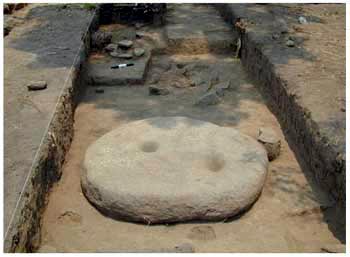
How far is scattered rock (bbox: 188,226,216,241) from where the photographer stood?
13.2 ft

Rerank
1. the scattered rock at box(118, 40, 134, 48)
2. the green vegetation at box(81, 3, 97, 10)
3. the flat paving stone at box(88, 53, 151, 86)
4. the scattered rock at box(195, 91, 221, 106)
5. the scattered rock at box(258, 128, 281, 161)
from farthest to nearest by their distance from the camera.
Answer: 1. the green vegetation at box(81, 3, 97, 10)
2. the scattered rock at box(118, 40, 134, 48)
3. the flat paving stone at box(88, 53, 151, 86)
4. the scattered rock at box(195, 91, 221, 106)
5. the scattered rock at box(258, 128, 281, 161)

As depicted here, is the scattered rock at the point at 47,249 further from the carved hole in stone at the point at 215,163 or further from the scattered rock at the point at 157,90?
the scattered rock at the point at 157,90

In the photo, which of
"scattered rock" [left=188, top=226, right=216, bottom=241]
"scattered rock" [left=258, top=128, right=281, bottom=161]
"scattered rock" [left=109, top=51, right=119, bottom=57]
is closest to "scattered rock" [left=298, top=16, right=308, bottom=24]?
"scattered rock" [left=109, top=51, right=119, bottom=57]

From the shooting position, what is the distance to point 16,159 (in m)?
4.11

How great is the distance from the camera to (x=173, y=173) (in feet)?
14.1

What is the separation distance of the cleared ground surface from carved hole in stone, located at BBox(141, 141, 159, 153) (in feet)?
3.04

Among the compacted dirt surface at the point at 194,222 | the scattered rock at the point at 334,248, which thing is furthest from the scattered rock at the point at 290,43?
the scattered rock at the point at 334,248

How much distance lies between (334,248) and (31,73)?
12.7 ft

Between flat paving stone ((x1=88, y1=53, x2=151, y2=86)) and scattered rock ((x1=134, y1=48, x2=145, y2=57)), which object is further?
scattered rock ((x1=134, y1=48, x2=145, y2=57))

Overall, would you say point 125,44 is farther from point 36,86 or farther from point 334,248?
point 334,248

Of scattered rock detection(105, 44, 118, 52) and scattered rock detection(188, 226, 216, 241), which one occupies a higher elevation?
scattered rock detection(105, 44, 118, 52)

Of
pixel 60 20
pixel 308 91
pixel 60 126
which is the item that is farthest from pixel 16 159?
pixel 60 20

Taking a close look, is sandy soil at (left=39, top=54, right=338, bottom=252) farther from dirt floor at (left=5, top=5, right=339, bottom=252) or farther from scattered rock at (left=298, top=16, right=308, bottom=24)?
scattered rock at (left=298, top=16, right=308, bottom=24)

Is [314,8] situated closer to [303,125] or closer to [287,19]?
[287,19]
